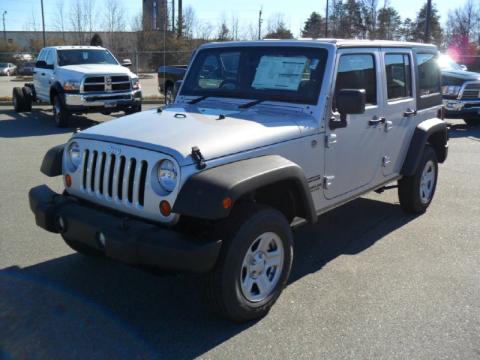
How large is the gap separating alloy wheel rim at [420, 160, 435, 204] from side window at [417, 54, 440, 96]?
86 centimetres

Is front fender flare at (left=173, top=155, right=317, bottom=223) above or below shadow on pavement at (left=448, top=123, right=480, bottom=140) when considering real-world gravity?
above

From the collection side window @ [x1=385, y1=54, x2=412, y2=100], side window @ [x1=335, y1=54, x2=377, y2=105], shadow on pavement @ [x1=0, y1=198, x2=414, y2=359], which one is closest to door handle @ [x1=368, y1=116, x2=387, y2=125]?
side window @ [x1=335, y1=54, x2=377, y2=105]

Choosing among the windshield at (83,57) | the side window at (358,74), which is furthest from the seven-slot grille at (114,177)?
the windshield at (83,57)

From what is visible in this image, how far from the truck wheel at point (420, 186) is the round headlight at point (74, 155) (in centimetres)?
356

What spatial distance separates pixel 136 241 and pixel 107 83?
10757 mm

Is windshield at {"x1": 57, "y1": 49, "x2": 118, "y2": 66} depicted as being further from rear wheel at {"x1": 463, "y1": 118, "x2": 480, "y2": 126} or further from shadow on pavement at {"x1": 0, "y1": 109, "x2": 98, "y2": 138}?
rear wheel at {"x1": 463, "y1": 118, "x2": 480, "y2": 126}

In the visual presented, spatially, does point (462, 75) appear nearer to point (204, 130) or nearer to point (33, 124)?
point (33, 124)

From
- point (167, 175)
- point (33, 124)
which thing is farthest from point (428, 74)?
point (33, 124)

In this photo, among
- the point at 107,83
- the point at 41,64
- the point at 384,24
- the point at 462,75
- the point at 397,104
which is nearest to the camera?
the point at 397,104

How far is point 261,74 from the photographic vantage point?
182 inches

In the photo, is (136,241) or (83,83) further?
(83,83)

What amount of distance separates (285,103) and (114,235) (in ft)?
6.21

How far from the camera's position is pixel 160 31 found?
43031 millimetres

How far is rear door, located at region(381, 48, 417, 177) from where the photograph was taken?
5180mm
